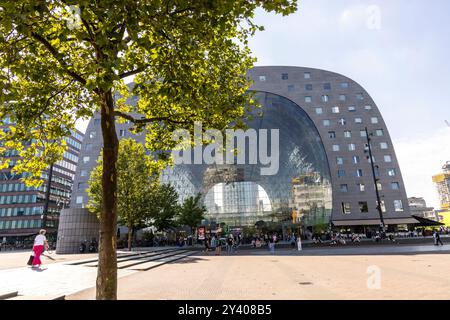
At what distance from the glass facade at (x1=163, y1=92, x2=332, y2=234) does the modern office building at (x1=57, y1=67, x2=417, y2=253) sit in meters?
0.21

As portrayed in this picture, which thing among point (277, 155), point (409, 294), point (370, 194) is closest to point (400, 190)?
point (370, 194)

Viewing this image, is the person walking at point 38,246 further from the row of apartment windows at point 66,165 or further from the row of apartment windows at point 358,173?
the row of apartment windows at point 66,165

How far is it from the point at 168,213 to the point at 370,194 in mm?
38008

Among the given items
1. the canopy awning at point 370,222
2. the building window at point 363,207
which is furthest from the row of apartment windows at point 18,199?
the building window at point 363,207

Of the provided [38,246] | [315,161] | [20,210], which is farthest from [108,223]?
[20,210]

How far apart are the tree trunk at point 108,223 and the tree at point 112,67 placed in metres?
0.02

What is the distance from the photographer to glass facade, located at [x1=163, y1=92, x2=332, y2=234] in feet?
190

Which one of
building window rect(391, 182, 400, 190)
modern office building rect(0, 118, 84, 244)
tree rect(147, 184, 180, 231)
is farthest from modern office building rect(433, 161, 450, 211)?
modern office building rect(0, 118, 84, 244)

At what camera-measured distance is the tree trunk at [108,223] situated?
5.89 m

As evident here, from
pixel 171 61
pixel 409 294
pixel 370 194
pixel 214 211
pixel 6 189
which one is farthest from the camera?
pixel 6 189

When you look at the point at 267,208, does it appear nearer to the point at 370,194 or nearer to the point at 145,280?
the point at 370,194

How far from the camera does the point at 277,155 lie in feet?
228

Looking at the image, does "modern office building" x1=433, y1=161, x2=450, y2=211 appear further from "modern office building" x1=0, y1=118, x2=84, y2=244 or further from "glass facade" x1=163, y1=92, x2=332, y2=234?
"modern office building" x1=0, y1=118, x2=84, y2=244

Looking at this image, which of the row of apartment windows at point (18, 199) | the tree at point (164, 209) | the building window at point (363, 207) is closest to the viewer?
the tree at point (164, 209)
